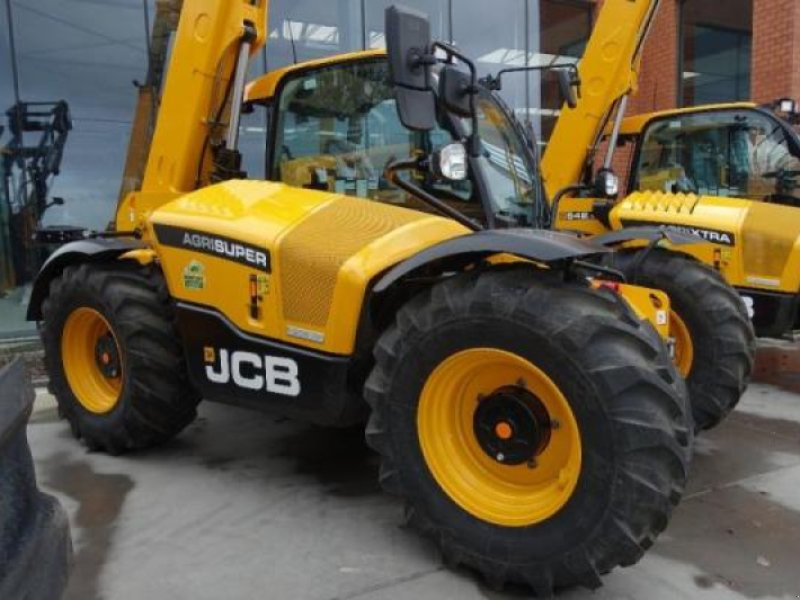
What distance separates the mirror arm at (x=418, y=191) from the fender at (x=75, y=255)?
5.26 feet

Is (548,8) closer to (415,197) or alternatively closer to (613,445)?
(415,197)

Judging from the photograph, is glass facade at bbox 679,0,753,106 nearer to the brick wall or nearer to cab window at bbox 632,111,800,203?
the brick wall

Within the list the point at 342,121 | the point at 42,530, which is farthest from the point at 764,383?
the point at 42,530

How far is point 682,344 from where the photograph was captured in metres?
4.40

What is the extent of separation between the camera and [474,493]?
2.85 meters

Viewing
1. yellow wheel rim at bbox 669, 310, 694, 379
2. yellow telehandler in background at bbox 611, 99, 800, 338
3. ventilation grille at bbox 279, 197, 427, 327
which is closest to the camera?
ventilation grille at bbox 279, 197, 427, 327

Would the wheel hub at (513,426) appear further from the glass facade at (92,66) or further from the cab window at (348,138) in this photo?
the glass facade at (92,66)

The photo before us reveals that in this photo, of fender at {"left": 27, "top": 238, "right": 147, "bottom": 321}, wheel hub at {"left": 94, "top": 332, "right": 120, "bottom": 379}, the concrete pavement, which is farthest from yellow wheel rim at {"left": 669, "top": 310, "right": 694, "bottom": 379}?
wheel hub at {"left": 94, "top": 332, "right": 120, "bottom": 379}

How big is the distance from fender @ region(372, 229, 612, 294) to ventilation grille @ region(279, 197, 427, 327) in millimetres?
257

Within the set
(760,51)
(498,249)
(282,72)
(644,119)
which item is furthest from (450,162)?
(760,51)

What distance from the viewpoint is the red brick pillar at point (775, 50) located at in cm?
959

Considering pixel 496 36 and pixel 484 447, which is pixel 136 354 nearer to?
pixel 484 447

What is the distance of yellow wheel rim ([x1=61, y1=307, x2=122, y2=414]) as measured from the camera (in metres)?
4.39

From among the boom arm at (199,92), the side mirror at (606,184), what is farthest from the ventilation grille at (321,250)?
the side mirror at (606,184)
